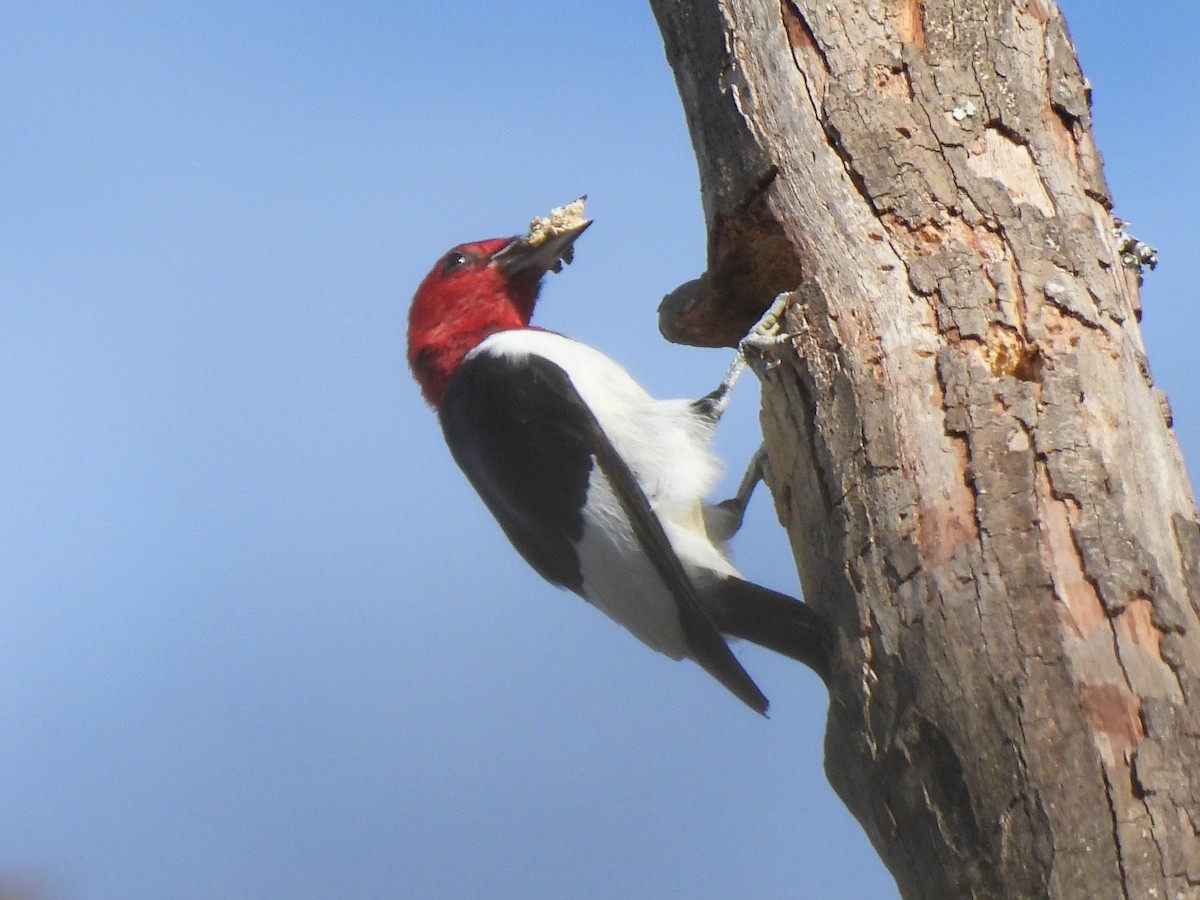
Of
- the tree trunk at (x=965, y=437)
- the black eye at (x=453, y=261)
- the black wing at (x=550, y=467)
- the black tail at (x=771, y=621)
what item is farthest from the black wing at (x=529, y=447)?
the tree trunk at (x=965, y=437)

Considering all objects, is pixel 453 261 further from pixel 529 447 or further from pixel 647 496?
pixel 647 496

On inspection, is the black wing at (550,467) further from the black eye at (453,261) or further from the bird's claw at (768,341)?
the bird's claw at (768,341)

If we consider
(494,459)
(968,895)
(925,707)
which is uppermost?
(494,459)

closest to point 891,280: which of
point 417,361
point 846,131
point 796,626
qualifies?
point 846,131

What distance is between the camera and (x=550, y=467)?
3.49 metres

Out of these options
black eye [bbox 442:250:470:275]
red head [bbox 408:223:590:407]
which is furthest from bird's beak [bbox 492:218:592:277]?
black eye [bbox 442:250:470:275]

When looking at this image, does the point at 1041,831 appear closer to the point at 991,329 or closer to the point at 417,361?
the point at 991,329

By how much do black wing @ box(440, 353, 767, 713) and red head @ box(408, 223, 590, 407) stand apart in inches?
12.3

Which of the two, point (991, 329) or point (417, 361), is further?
point (417, 361)

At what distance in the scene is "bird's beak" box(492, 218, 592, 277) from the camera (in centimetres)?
425

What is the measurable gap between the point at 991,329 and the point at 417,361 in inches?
92.0

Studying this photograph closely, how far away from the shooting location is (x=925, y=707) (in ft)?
6.50

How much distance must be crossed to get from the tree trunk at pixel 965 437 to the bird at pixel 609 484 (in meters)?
0.66

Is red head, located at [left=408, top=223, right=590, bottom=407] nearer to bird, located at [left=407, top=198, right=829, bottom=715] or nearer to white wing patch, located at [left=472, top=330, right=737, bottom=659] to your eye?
bird, located at [left=407, top=198, right=829, bottom=715]
